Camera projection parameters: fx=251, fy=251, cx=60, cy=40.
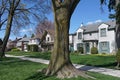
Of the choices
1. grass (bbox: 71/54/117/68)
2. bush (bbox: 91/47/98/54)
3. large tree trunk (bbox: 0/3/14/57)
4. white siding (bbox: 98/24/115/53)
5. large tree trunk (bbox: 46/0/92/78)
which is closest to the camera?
large tree trunk (bbox: 46/0/92/78)

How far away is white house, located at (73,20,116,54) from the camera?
43.5 metres

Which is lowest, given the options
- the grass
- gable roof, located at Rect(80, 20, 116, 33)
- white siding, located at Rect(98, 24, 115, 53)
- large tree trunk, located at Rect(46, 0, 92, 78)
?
the grass

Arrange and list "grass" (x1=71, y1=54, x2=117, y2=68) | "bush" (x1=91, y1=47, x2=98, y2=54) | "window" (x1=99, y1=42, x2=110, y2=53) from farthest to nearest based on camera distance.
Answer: "bush" (x1=91, y1=47, x2=98, y2=54) < "window" (x1=99, y1=42, x2=110, y2=53) < "grass" (x1=71, y1=54, x2=117, y2=68)

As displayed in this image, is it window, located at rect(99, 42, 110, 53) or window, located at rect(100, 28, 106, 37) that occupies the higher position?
window, located at rect(100, 28, 106, 37)

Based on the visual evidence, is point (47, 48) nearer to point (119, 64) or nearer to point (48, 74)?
point (119, 64)

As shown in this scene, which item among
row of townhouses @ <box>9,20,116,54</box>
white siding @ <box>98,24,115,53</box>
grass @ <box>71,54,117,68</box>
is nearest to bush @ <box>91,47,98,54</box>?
row of townhouses @ <box>9,20,116,54</box>

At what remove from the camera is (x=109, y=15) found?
2156 centimetres

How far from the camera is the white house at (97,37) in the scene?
43.5 metres

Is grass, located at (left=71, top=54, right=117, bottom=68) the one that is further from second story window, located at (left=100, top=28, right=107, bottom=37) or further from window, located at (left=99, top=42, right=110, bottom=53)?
second story window, located at (left=100, top=28, right=107, bottom=37)

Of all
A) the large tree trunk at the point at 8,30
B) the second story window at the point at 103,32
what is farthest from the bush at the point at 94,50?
the large tree trunk at the point at 8,30

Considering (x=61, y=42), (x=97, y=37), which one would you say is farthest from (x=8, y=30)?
(x=97, y=37)

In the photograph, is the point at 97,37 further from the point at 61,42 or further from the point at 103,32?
the point at 61,42

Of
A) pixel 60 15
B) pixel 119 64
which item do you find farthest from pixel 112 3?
pixel 60 15

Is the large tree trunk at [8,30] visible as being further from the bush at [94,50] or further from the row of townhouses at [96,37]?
the bush at [94,50]
